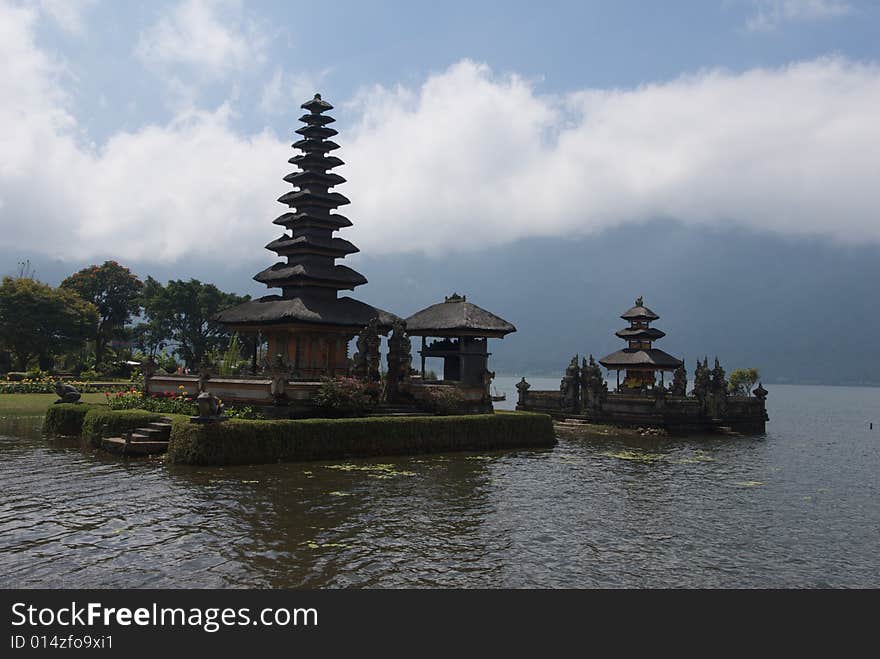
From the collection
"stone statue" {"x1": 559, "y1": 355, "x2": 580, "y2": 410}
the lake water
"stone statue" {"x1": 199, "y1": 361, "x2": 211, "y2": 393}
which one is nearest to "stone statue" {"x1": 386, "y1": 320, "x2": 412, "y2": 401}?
the lake water

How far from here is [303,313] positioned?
4106 centimetres

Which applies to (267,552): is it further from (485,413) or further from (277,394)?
(485,413)

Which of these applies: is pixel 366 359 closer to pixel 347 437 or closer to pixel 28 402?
pixel 347 437

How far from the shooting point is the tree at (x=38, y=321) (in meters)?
77.4

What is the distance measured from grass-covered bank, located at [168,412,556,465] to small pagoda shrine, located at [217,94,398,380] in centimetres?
1000

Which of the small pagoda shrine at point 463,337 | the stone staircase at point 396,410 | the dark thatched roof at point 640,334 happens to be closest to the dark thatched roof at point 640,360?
the dark thatched roof at point 640,334

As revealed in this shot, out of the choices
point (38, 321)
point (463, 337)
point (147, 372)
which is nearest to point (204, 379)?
point (147, 372)

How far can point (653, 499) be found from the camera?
23406mm

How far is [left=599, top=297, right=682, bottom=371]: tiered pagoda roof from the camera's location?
A: 59.7 m

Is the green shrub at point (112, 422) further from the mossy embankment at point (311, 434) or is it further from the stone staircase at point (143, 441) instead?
the stone staircase at point (143, 441)

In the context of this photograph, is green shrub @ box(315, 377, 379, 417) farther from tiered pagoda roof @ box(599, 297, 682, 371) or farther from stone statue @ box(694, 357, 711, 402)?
tiered pagoda roof @ box(599, 297, 682, 371)

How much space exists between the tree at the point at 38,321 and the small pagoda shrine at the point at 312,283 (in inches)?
1756
